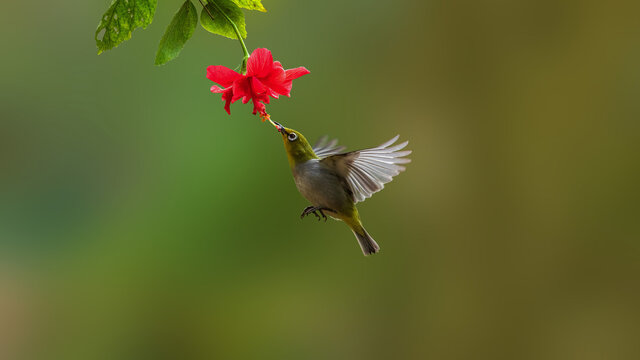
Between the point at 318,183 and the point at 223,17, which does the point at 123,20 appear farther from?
the point at 318,183

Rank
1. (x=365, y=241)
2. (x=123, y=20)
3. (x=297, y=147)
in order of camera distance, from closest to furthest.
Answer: (x=123, y=20)
(x=297, y=147)
(x=365, y=241)

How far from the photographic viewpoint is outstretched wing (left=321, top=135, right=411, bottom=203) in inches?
30.2

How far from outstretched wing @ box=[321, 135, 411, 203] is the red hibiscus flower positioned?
0.80 feet

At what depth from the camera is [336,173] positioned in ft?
2.78

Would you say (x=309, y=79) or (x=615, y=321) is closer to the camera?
(x=615, y=321)

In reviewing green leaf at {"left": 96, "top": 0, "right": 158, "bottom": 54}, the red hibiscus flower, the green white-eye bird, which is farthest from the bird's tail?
green leaf at {"left": 96, "top": 0, "right": 158, "bottom": 54}

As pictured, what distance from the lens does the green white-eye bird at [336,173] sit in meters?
0.79

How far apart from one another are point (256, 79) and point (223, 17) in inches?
2.3

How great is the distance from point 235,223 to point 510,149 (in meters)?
1.00

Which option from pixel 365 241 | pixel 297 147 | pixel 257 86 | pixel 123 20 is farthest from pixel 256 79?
pixel 365 241

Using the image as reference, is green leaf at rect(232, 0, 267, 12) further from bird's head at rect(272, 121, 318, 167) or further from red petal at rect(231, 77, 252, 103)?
bird's head at rect(272, 121, 318, 167)

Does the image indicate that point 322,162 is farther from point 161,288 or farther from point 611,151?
point 611,151

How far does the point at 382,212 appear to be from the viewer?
89.4 inches

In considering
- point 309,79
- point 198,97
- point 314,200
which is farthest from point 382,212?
point 314,200
